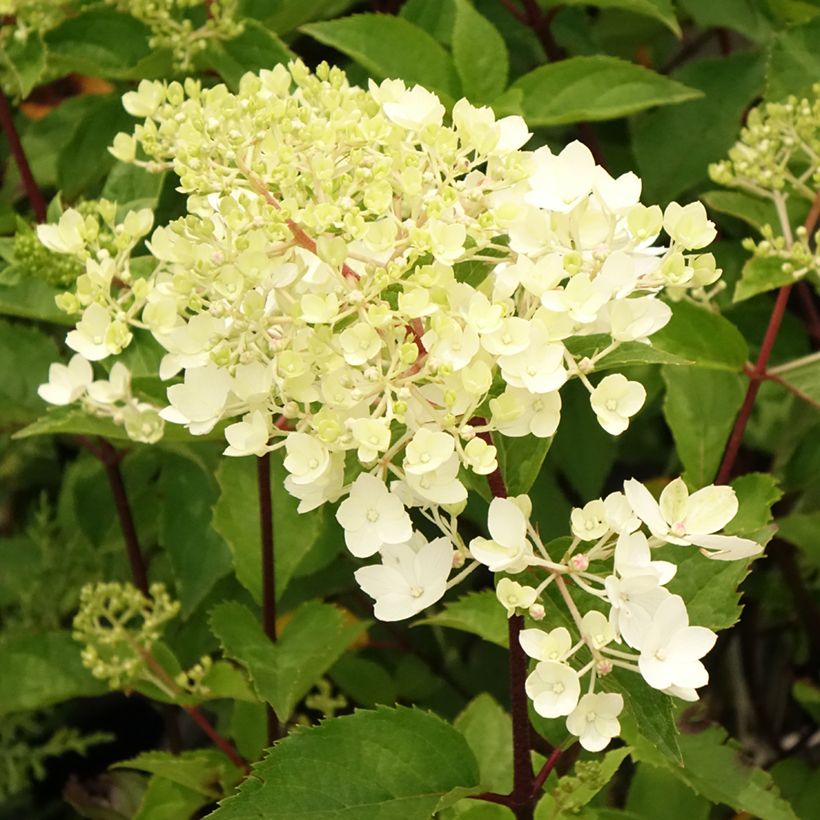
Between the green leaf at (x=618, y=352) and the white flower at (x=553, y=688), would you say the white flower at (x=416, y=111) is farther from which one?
the white flower at (x=553, y=688)

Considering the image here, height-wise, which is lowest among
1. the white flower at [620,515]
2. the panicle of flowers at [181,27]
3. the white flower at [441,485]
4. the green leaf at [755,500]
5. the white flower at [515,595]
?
the green leaf at [755,500]

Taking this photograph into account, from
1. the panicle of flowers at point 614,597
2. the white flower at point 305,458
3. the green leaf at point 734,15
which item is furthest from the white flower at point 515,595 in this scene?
the green leaf at point 734,15

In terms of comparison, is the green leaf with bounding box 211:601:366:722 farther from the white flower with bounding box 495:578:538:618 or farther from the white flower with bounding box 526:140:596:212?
the white flower with bounding box 526:140:596:212

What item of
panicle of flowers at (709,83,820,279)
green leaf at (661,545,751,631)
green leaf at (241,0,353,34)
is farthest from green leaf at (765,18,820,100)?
green leaf at (661,545,751,631)

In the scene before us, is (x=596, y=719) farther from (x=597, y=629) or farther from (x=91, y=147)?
(x=91, y=147)

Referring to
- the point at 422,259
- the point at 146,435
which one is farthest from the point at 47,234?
the point at 422,259

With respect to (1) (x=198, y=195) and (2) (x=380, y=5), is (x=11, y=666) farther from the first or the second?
(2) (x=380, y=5)
